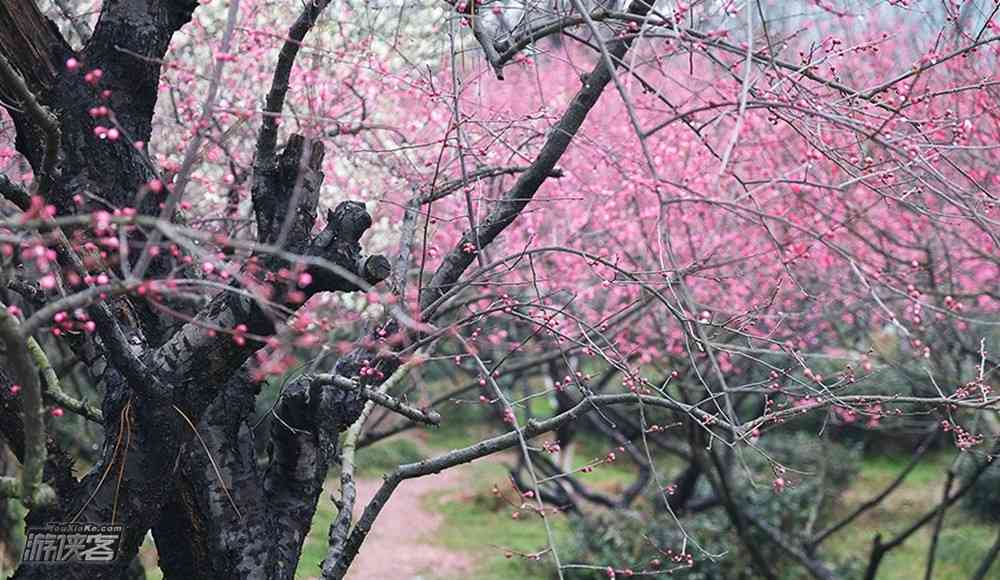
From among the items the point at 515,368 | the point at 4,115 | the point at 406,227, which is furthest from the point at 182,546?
the point at 515,368

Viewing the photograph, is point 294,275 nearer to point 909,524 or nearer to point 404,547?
point 404,547

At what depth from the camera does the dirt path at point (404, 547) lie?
34.6 feet

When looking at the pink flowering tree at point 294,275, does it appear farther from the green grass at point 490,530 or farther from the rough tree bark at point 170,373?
the green grass at point 490,530

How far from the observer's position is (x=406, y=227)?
15.1 ft

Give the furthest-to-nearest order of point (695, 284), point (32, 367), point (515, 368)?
point (695, 284)
point (515, 368)
point (32, 367)

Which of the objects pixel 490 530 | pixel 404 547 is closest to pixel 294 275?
pixel 404 547

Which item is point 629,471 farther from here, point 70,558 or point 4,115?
point 70,558

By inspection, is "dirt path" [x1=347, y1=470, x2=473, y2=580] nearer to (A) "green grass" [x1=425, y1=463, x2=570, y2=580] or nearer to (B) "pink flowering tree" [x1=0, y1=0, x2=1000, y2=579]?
(A) "green grass" [x1=425, y1=463, x2=570, y2=580]

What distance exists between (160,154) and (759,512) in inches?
268

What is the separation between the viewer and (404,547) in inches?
457

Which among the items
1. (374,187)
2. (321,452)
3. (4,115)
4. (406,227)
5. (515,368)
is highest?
(374,187)

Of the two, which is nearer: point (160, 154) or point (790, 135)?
point (160, 154)

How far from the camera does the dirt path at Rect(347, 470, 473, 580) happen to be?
34.6 ft

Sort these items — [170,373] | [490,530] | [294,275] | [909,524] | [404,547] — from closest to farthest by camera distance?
[294,275]
[170,373]
[404,547]
[909,524]
[490,530]
